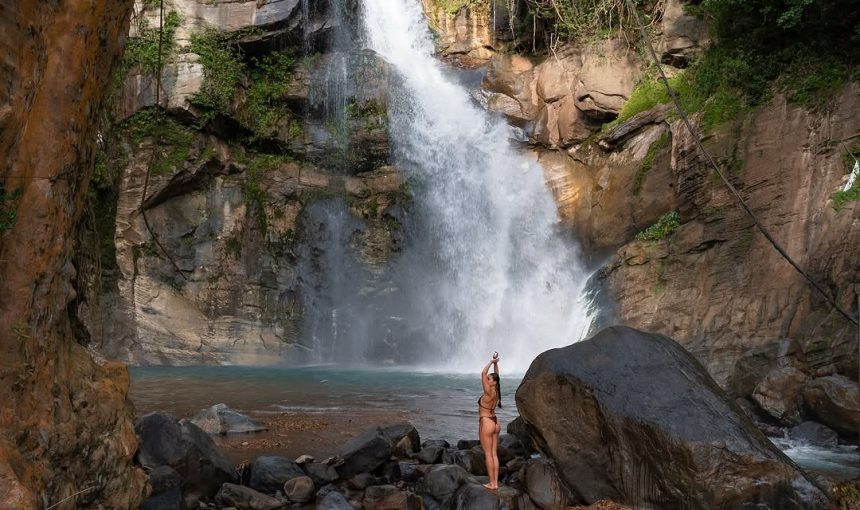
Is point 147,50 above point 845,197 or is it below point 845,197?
above

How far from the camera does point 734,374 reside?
994 centimetres

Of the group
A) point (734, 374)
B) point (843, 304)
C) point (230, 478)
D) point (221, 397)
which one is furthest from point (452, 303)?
point (230, 478)

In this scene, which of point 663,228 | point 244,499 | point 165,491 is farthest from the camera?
point 663,228

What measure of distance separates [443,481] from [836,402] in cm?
520

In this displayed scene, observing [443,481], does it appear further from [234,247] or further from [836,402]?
[234,247]

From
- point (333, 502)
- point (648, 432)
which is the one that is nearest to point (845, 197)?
point (648, 432)

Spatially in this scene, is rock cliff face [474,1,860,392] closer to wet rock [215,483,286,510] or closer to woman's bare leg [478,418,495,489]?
woman's bare leg [478,418,495,489]

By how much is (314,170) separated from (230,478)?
594 inches

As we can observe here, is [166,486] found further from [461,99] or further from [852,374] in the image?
[461,99]

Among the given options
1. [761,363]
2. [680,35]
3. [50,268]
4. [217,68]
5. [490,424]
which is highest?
[217,68]

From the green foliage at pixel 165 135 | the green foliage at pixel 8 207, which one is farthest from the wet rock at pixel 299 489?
the green foliage at pixel 165 135

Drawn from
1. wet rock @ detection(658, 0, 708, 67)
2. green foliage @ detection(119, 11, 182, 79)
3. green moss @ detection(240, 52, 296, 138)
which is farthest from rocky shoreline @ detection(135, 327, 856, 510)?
green foliage @ detection(119, 11, 182, 79)

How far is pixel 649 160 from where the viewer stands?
49.7ft

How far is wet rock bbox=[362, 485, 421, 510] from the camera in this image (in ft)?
18.3
